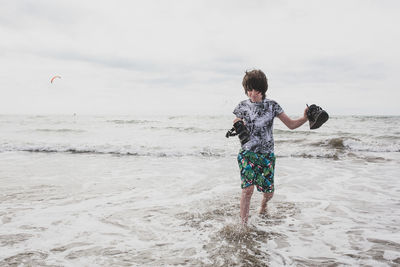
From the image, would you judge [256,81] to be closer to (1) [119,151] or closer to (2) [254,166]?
(2) [254,166]

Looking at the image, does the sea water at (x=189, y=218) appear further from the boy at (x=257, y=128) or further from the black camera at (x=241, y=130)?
the black camera at (x=241, y=130)

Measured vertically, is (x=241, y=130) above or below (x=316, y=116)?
below

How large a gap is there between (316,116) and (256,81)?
2.66 ft

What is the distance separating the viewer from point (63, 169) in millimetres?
8094

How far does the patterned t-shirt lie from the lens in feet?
11.6

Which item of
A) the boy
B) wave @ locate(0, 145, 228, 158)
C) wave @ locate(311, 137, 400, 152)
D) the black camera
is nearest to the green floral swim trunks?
the boy

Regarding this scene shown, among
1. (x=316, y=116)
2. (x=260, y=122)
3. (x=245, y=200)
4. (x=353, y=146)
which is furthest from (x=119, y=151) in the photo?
(x=353, y=146)

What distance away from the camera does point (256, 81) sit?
11.3 ft

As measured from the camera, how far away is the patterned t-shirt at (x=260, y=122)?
354 cm

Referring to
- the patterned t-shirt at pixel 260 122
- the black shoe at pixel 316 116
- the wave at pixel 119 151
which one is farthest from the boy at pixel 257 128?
the wave at pixel 119 151

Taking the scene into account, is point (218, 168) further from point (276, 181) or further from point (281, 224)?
point (281, 224)

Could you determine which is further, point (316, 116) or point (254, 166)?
point (254, 166)

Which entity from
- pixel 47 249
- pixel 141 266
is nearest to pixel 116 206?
pixel 47 249

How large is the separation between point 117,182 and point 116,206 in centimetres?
185
